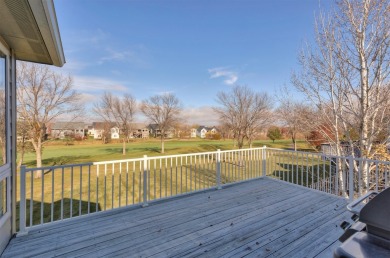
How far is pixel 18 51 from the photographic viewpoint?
256 cm

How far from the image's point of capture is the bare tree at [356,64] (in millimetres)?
4953

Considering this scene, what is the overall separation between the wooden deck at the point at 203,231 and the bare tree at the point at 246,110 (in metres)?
10.9

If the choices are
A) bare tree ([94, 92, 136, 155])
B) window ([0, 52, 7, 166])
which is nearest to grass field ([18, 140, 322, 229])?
window ([0, 52, 7, 166])

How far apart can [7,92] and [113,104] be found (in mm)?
20634

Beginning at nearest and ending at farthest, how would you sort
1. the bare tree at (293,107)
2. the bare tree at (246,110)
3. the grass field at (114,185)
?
the grass field at (114,185)
the bare tree at (293,107)
the bare tree at (246,110)

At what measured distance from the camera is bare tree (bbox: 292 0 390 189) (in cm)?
495

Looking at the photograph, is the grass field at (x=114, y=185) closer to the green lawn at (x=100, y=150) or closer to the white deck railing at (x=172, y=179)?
the white deck railing at (x=172, y=179)

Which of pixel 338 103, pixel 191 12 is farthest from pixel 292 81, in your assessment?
pixel 191 12

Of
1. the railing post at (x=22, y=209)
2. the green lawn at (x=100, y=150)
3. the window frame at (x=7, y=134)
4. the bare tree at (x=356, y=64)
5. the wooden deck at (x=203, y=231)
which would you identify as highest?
the bare tree at (x=356, y=64)

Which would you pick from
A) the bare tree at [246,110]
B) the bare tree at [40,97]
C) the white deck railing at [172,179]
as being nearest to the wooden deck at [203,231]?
the white deck railing at [172,179]

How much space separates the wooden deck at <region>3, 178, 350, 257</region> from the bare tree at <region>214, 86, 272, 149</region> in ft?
35.8

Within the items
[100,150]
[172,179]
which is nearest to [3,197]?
[172,179]

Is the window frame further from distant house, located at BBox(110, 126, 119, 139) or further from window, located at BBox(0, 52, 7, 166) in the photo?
distant house, located at BBox(110, 126, 119, 139)

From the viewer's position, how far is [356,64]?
5.37 metres
